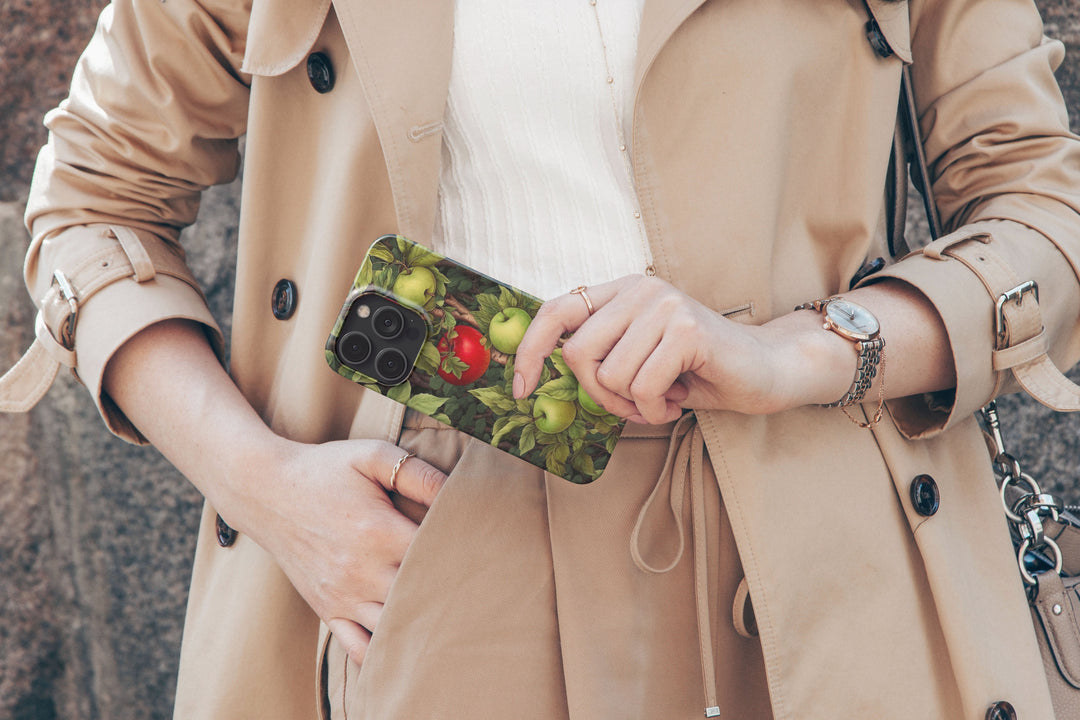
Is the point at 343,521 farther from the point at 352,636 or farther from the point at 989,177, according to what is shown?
the point at 989,177

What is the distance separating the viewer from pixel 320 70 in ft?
Result: 3.34

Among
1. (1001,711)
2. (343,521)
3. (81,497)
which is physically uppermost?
(343,521)

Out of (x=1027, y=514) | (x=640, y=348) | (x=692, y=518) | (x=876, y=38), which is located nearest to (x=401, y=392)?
(x=640, y=348)

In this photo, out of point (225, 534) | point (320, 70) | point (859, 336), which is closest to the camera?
point (859, 336)

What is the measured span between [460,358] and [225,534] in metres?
0.49

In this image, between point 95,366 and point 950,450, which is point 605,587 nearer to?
point 950,450

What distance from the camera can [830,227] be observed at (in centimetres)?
100

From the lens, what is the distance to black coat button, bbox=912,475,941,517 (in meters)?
0.96

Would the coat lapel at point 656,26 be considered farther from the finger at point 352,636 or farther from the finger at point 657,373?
the finger at point 352,636

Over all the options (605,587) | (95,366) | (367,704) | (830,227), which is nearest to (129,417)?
(95,366)

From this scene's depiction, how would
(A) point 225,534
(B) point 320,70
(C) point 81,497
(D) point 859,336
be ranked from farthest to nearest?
(C) point 81,497 → (A) point 225,534 → (B) point 320,70 → (D) point 859,336

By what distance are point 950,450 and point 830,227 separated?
0.31 m

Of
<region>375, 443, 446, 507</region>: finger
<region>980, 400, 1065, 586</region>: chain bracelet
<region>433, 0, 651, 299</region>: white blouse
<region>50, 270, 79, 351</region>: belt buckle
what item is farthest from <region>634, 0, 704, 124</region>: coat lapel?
<region>50, 270, 79, 351</region>: belt buckle

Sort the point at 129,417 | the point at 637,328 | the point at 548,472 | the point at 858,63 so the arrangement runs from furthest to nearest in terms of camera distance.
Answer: the point at 129,417, the point at 858,63, the point at 548,472, the point at 637,328
